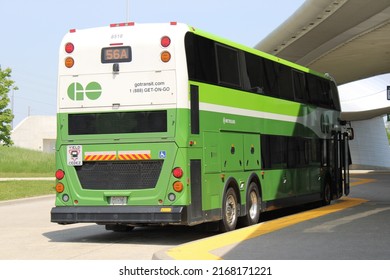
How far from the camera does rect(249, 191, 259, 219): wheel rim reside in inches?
632

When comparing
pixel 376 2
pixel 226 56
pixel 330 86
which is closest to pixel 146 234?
pixel 226 56

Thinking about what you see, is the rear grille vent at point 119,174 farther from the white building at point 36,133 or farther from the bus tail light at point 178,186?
the white building at point 36,133

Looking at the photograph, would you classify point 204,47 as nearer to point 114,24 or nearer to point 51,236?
point 114,24

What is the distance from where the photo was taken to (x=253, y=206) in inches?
640

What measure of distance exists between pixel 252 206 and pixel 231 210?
1.31 meters

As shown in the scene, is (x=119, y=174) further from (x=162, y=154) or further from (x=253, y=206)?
(x=253, y=206)

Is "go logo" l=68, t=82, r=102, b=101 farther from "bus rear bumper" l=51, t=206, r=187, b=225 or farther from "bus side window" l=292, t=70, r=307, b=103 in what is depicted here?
"bus side window" l=292, t=70, r=307, b=103

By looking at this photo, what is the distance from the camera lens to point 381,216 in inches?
651

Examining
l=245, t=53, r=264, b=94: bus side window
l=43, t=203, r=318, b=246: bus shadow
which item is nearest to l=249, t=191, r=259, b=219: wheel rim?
l=43, t=203, r=318, b=246: bus shadow

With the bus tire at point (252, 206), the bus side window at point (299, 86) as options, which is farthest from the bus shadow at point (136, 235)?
the bus side window at point (299, 86)

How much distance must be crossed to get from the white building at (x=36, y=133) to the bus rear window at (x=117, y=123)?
101 meters

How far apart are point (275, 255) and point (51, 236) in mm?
6311

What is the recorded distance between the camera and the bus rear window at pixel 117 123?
13.4m

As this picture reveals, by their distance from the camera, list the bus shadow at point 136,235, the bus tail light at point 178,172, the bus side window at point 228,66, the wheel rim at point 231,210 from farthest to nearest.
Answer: the wheel rim at point 231,210 → the bus side window at point 228,66 → the bus shadow at point 136,235 → the bus tail light at point 178,172
